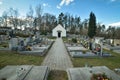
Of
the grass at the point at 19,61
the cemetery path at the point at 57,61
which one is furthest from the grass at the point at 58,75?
the grass at the point at 19,61

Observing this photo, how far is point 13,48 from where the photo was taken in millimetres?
17703

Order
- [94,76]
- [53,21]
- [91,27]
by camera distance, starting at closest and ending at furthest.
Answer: [94,76]
[91,27]
[53,21]

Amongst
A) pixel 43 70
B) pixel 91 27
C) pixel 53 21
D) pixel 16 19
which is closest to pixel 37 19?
pixel 16 19

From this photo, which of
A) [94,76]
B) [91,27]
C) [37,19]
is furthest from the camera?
[37,19]

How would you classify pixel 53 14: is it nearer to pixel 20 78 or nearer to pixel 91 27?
pixel 91 27

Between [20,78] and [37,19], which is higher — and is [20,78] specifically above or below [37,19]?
below

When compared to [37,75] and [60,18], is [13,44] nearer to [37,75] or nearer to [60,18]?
[37,75]

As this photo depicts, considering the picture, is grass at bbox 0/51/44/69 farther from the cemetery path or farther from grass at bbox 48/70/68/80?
grass at bbox 48/70/68/80

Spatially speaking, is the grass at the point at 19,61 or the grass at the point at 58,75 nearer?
the grass at the point at 58,75

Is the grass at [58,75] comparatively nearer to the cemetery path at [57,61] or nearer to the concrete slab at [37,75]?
the concrete slab at [37,75]

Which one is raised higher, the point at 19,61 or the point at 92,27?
the point at 92,27

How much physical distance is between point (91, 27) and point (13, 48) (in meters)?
34.8

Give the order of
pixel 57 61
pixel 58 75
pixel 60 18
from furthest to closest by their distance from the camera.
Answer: pixel 60 18
pixel 57 61
pixel 58 75

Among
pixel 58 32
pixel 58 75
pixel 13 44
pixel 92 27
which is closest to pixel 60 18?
pixel 58 32
